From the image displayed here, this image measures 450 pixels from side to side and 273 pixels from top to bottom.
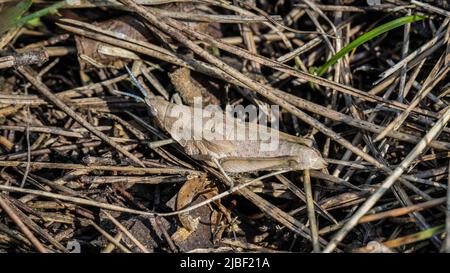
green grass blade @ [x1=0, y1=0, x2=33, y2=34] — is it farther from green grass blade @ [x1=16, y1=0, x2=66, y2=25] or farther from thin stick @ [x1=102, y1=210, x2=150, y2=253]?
thin stick @ [x1=102, y1=210, x2=150, y2=253]

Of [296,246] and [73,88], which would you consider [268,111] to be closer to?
[296,246]

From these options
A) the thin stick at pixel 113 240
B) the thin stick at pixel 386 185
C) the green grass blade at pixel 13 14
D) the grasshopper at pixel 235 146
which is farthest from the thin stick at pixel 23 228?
the thin stick at pixel 386 185

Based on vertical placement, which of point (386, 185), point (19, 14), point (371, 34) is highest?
point (19, 14)

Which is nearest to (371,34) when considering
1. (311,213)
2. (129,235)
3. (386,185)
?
(386,185)

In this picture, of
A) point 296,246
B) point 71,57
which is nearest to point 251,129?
point 296,246

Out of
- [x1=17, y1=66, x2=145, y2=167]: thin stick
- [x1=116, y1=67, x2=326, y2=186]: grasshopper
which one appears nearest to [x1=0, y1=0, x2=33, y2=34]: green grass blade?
[x1=17, y1=66, x2=145, y2=167]: thin stick

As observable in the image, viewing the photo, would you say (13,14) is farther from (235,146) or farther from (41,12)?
(235,146)
